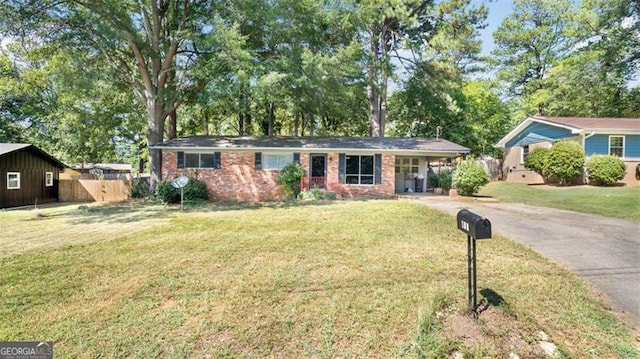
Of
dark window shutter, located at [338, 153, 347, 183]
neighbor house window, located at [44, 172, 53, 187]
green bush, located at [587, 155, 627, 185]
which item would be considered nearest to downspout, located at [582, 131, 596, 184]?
green bush, located at [587, 155, 627, 185]

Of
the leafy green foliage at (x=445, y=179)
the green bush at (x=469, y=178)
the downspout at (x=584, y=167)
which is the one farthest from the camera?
the downspout at (x=584, y=167)

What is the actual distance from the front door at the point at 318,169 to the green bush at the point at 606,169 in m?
12.5

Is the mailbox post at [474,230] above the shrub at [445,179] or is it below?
below

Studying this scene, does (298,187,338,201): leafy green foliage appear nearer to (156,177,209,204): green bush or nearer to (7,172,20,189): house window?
(156,177,209,204): green bush

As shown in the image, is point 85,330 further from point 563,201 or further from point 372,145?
point 563,201

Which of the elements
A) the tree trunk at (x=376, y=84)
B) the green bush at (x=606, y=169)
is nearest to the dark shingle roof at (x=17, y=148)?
the tree trunk at (x=376, y=84)

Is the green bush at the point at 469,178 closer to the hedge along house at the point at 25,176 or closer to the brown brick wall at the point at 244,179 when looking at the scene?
the brown brick wall at the point at 244,179

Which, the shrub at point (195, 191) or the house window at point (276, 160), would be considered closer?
the shrub at point (195, 191)

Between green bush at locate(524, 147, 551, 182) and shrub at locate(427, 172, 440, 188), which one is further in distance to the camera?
shrub at locate(427, 172, 440, 188)

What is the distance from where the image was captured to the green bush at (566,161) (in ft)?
49.3

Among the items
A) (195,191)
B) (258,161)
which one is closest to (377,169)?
(258,161)

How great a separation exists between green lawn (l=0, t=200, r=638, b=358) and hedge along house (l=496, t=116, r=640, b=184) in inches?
562

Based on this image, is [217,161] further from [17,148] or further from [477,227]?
[477,227]

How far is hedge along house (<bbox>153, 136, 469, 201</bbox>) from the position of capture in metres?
14.2
